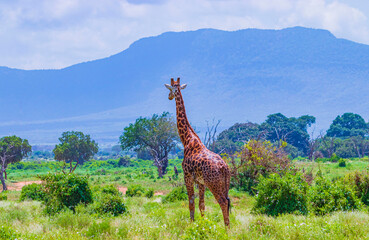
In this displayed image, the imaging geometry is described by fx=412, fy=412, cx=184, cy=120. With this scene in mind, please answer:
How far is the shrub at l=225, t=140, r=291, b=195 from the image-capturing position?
20.7m

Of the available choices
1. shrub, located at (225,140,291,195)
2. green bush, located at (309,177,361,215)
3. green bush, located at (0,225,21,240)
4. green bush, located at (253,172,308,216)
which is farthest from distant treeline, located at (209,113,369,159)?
green bush, located at (0,225,21,240)

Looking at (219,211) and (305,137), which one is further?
(305,137)

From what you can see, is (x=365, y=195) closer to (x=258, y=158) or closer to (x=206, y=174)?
(x=258, y=158)

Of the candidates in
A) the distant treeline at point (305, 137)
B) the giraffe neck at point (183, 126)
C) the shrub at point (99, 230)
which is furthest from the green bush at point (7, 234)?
the distant treeline at point (305, 137)

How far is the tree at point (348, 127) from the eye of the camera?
80.9 m

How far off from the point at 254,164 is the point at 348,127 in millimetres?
72392

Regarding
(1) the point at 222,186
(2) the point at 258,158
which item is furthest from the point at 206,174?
(2) the point at 258,158

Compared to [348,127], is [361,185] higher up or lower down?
lower down

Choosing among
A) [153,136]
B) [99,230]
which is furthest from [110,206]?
[153,136]

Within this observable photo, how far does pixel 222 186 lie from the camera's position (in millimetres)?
10219

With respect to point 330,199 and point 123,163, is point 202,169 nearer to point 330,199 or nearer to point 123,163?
point 330,199

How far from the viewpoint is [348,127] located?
3406 inches

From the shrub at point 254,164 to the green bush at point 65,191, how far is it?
28.8ft

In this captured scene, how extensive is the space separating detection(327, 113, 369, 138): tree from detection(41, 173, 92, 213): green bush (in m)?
73.7
